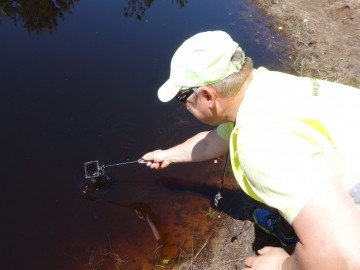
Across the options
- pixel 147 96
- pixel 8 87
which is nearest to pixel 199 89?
pixel 147 96

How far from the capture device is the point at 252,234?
3299mm

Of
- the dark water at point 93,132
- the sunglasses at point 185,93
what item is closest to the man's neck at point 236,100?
the sunglasses at point 185,93

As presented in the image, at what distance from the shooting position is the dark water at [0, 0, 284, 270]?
3523 millimetres

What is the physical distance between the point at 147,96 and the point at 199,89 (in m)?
3.14

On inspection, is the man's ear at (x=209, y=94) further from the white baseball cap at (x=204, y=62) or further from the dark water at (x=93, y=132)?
the dark water at (x=93, y=132)

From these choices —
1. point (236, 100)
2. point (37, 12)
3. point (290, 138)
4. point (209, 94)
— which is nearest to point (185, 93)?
point (209, 94)

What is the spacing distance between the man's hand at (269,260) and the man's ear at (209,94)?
3.22ft

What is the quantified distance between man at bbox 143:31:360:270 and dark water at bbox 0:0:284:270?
1.94 meters

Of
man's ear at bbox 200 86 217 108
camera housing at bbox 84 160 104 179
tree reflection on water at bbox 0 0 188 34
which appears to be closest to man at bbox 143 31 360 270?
man's ear at bbox 200 86 217 108

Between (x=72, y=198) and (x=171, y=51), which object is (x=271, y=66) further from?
(x=72, y=198)

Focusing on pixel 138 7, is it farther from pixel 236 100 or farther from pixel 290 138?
pixel 290 138

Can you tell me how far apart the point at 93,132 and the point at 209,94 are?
2.86 meters

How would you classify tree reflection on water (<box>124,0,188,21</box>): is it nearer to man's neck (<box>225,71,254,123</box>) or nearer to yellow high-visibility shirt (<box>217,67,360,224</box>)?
man's neck (<box>225,71,254,123</box>)

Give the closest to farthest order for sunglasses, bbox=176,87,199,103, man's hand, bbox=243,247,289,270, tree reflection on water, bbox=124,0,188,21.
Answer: sunglasses, bbox=176,87,199,103
man's hand, bbox=243,247,289,270
tree reflection on water, bbox=124,0,188,21
